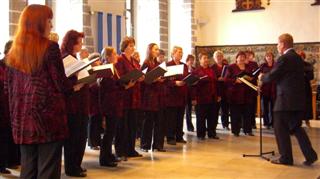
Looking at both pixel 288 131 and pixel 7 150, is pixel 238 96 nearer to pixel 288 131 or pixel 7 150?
pixel 288 131

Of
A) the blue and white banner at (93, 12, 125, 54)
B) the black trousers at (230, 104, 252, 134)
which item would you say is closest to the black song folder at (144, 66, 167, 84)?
the black trousers at (230, 104, 252, 134)

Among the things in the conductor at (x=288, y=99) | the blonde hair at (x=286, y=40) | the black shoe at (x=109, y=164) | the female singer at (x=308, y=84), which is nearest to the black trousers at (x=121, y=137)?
the black shoe at (x=109, y=164)

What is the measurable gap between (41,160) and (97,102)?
356cm

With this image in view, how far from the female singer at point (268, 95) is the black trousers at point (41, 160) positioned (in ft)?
21.6

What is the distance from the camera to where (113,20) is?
10758 millimetres

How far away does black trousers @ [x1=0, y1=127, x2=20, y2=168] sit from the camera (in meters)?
5.37

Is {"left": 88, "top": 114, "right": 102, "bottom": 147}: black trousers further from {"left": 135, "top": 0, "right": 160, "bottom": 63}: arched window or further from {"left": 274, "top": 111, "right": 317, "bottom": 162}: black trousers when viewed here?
{"left": 135, "top": 0, "right": 160, "bottom": 63}: arched window

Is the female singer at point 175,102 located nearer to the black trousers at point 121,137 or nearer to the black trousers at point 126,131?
the black trousers at point 126,131

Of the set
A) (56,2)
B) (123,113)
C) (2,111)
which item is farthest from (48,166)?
(56,2)

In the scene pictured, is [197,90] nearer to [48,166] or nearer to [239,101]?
[239,101]

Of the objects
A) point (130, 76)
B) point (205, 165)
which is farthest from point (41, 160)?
point (205, 165)

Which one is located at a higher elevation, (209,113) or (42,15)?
(42,15)

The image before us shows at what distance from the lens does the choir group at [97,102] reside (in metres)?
3.10

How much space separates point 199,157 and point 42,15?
160 inches
